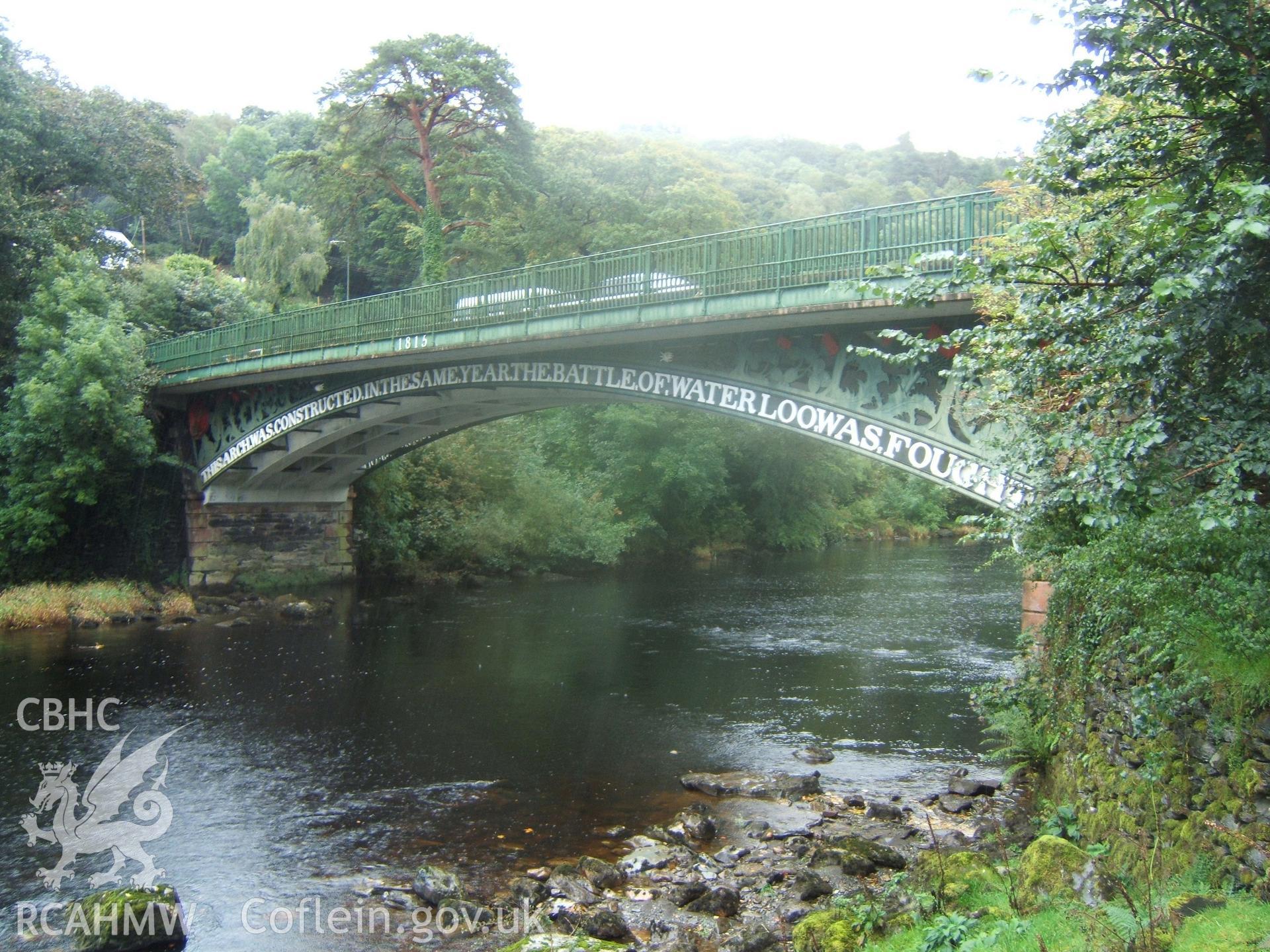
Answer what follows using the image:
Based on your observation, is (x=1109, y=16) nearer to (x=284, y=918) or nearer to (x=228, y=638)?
(x=284, y=918)

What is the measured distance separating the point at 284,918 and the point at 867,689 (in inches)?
410

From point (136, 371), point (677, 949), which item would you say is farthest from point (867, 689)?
point (136, 371)

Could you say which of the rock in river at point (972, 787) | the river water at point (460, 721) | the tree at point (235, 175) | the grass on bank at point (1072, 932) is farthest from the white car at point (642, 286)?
the tree at point (235, 175)

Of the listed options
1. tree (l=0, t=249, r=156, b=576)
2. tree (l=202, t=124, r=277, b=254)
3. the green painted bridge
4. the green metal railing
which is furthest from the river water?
tree (l=202, t=124, r=277, b=254)

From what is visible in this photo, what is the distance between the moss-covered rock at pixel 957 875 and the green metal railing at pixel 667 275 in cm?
419

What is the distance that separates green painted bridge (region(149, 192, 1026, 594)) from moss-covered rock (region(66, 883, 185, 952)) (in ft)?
23.1

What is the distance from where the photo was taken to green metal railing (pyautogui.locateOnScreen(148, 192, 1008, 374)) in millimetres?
11406

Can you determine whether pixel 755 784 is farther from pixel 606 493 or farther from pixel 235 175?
pixel 235 175

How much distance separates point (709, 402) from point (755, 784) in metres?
5.84

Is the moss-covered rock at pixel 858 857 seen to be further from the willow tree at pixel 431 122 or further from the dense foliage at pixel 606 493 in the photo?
the willow tree at pixel 431 122

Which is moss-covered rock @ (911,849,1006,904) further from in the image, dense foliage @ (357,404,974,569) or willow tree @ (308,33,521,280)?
willow tree @ (308,33,521,280)

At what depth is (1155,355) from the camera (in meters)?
5.64

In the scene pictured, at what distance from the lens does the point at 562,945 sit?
7121 millimetres

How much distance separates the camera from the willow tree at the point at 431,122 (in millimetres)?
34062
